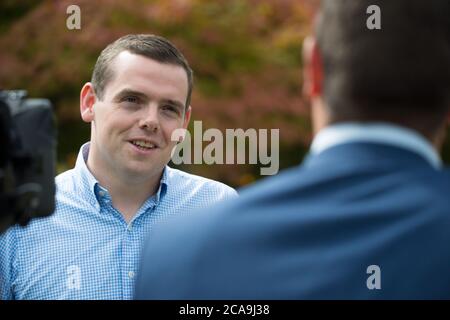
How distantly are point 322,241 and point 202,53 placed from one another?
4.57m

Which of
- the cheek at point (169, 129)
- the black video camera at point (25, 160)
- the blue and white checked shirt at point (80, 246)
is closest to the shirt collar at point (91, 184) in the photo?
the blue and white checked shirt at point (80, 246)

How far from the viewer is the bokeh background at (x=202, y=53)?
5.52m

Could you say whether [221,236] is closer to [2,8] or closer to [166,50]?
[166,50]

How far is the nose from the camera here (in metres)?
2.73

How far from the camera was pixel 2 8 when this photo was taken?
582 cm

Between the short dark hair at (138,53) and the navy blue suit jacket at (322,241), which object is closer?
the navy blue suit jacket at (322,241)

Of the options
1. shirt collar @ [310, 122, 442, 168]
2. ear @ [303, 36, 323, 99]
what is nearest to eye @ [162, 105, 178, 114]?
→ ear @ [303, 36, 323, 99]

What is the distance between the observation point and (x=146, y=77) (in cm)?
277

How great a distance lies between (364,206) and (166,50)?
1808 mm

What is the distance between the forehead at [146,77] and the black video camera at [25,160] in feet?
3.91

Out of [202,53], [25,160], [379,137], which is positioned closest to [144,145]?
[25,160]

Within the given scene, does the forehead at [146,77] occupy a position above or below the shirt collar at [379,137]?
above

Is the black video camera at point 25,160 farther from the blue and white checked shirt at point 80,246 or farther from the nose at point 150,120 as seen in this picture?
the nose at point 150,120
